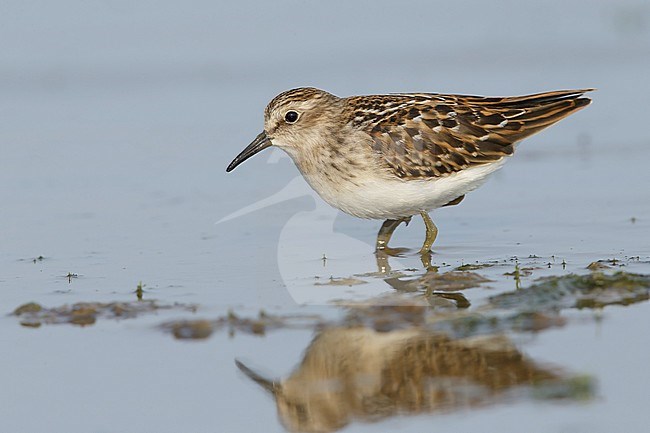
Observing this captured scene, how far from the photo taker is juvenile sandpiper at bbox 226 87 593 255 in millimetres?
9094

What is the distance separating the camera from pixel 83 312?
7430 millimetres

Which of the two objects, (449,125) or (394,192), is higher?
(449,125)

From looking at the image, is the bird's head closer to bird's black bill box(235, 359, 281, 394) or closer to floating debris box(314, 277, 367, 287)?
floating debris box(314, 277, 367, 287)

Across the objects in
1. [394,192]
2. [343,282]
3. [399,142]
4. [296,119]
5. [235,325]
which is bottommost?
[235,325]

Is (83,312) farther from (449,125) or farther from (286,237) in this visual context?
(449,125)

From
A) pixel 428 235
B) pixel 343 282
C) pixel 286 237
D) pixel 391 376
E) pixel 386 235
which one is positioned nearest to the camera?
pixel 391 376

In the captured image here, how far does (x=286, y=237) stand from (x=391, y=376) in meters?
4.05

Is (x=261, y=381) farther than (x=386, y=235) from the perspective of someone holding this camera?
No

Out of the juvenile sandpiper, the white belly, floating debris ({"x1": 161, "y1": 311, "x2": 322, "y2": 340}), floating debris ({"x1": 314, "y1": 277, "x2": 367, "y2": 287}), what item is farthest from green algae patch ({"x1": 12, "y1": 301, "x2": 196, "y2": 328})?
the juvenile sandpiper

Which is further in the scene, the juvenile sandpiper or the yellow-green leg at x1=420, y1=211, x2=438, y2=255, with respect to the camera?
the yellow-green leg at x1=420, y1=211, x2=438, y2=255

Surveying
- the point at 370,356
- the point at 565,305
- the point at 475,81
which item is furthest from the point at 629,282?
the point at 475,81

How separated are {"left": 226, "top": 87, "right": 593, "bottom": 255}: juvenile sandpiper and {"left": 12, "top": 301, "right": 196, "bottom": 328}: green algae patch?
2.11m

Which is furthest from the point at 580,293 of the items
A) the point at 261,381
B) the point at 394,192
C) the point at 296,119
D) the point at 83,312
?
the point at 83,312

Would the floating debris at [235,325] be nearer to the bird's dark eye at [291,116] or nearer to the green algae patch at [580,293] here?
the green algae patch at [580,293]
